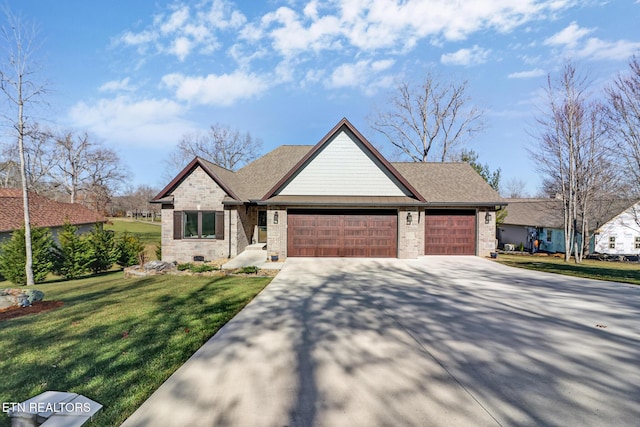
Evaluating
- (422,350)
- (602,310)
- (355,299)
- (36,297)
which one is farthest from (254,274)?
(602,310)

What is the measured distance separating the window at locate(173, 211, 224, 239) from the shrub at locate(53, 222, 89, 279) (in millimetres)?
4404

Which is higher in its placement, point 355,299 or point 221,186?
point 221,186

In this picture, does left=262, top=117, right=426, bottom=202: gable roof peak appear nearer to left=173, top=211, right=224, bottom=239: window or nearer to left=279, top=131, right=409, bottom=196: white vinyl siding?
left=279, top=131, right=409, bottom=196: white vinyl siding

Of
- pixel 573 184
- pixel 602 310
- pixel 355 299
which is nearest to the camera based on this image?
pixel 602 310

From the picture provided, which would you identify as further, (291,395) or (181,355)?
(181,355)

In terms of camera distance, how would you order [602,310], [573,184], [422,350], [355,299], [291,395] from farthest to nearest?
[573,184]
[355,299]
[602,310]
[422,350]
[291,395]

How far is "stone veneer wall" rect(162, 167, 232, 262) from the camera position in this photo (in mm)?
14266

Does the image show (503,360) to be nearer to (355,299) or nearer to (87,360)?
(355,299)

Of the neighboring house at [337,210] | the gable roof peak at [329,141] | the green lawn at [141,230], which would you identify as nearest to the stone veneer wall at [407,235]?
the neighboring house at [337,210]

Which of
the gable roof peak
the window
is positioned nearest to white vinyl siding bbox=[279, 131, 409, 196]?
the gable roof peak

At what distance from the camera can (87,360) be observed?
397 centimetres

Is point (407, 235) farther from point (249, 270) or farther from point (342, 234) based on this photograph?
point (249, 270)

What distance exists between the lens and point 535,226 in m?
26.4

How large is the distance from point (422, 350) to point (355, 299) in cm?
281
